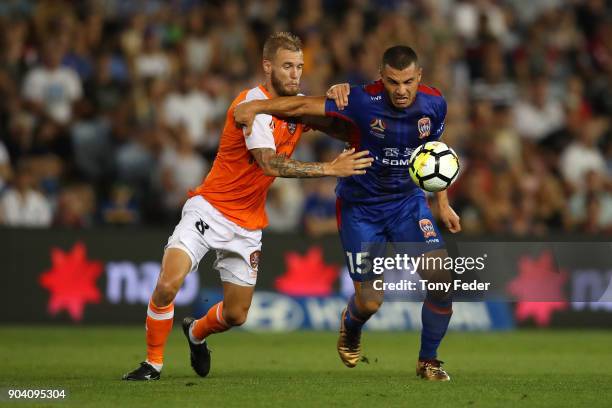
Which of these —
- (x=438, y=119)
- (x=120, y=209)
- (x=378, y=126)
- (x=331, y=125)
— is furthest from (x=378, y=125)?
(x=120, y=209)

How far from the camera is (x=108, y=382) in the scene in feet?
30.0

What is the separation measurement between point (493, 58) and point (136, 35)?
19.9 feet

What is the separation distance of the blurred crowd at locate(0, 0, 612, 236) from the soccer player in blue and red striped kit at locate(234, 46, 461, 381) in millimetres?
6353

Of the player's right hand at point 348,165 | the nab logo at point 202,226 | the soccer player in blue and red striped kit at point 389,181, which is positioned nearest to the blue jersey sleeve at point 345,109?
the soccer player in blue and red striped kit at point 389,181

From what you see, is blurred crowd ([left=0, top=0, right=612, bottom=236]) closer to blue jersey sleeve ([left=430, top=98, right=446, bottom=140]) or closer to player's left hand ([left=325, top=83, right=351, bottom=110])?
blue jersey sleeve ([left=430, top=98, right=446, bottom=140])

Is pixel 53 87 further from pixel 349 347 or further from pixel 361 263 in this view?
pixel 361 263

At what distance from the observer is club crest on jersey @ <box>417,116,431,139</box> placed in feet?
30.0

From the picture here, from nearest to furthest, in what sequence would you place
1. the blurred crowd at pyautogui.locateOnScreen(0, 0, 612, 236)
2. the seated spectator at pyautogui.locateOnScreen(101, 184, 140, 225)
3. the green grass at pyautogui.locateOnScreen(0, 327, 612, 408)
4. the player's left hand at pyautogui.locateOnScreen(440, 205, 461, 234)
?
the green grass at pyautogui.locateOnScreen(0, 327, 612, 408)
the player's left hand at pyautogui.locateOnScreen(440, 205, 461, 234)
the seated spectator at pyautogui.locateOnScreen(101, 184, 140, 225)
the blurred crowd at pyautogui.locateOnScreen(0, 0, 612, 236)

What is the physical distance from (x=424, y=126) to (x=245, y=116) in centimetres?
146

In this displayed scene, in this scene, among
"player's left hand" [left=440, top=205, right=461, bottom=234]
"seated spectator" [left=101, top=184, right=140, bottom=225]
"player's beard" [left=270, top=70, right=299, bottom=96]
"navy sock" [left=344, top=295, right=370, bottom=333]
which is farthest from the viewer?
"seated spectator" [left=101, top=184, right=140, bottom=225]

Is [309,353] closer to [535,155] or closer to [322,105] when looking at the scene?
[322,105]

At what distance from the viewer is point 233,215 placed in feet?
31.1

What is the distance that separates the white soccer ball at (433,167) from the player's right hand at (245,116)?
4.33 feet

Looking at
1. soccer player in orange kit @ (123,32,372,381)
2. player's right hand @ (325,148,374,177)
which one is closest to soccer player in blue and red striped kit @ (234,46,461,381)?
soccer player in orange kit @ (123,32,372,381)
